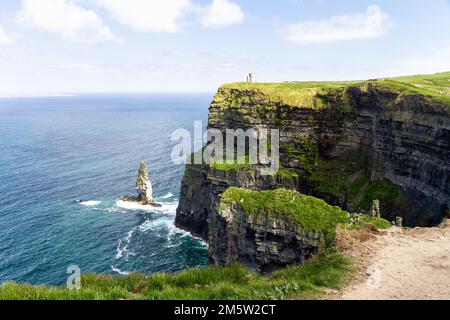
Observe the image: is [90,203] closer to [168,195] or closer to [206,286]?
[168,195]

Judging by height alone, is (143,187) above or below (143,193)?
above

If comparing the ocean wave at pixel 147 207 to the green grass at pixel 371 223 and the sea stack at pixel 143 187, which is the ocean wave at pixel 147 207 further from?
the green grass at pixel 371 223

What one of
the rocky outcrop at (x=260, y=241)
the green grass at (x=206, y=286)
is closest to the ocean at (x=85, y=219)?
the rocky outcrop at (x=260, y=241)

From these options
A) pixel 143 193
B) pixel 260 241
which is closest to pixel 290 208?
pixel 260 241

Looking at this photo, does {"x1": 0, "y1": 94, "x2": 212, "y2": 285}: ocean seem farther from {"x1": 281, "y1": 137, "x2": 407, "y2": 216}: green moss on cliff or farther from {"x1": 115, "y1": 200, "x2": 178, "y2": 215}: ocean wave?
{"x1": 281, "y1": 137, "x2": 407, "y2": 216}: green moss on cliff

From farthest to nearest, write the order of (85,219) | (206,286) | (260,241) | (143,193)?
1. (143,193)
2. (85,219)
3. (260,241)
4. (206,286)
